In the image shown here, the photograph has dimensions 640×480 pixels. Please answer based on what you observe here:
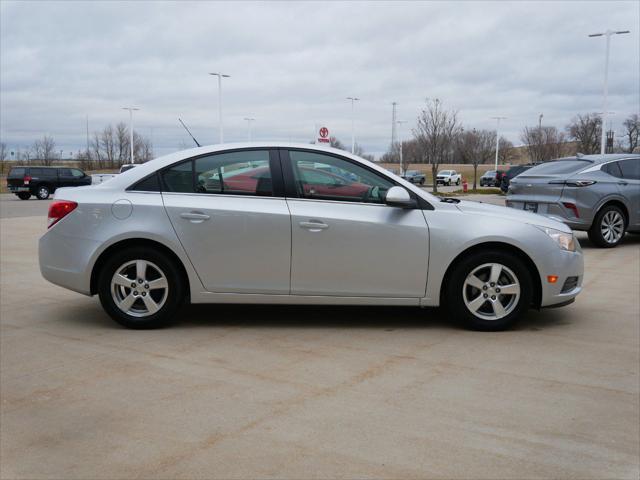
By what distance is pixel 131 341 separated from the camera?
17.6 feet

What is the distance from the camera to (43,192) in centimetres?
3300

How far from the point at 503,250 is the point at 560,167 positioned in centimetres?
674

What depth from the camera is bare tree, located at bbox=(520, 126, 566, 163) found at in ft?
217

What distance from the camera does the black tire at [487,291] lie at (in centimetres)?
562

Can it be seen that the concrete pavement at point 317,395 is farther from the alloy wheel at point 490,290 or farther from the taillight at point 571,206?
the taillight at point 571,206

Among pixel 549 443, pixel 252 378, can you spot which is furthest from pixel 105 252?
pixel 549 443

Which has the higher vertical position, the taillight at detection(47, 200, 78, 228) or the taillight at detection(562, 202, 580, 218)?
the taillight at detection(47, 200, 78, 228)

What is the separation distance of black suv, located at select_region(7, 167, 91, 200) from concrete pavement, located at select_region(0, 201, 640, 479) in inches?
1117

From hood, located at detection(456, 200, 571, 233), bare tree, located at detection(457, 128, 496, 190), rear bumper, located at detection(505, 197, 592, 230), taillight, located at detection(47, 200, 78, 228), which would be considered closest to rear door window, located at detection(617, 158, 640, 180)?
rear bumper, located at detection(505, 197, 592, 230)

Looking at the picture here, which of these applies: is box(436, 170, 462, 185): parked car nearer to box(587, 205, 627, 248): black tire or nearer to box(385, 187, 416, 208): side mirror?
box(587, 205, 627, 248): black tire

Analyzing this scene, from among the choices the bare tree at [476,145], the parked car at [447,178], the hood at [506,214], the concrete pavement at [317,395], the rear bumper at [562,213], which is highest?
the bare tree at [476,145]

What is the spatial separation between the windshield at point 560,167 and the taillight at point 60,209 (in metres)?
8.48

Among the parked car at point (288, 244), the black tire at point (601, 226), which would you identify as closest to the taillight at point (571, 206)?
the black tire at point (601, 226)

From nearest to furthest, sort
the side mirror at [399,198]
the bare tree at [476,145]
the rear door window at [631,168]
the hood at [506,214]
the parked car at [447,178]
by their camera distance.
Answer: the side mirror at [399,198] → the hood at [506,214] → the rear door window at [631,168] → the parked car at [447,178] → the bare tree at [476,145]
